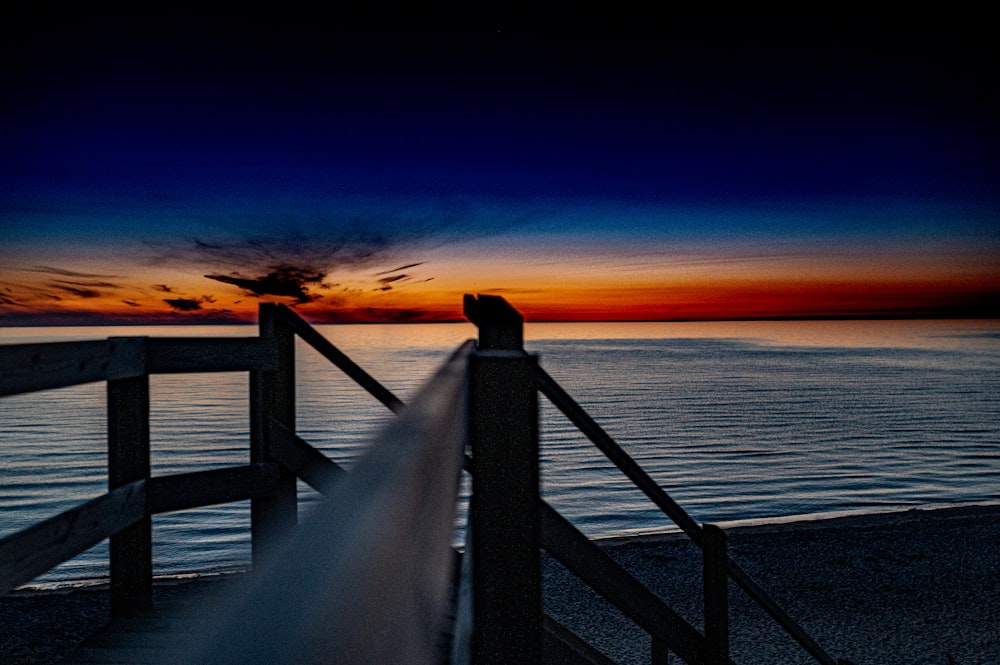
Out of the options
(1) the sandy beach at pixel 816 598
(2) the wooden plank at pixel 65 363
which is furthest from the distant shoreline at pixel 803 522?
(2) the wooden plank at pixel 65 363

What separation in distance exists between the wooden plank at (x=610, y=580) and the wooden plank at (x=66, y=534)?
1.88 m

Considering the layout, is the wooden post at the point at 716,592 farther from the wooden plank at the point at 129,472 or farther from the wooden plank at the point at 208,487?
the wooden plank at the point at 129,472

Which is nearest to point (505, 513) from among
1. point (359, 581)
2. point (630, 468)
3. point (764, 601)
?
point (359, 581)

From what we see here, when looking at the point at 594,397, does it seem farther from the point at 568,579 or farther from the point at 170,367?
the point at 170,367

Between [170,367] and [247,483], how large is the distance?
896mm

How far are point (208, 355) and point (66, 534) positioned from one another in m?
1.42

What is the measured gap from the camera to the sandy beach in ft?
28.9

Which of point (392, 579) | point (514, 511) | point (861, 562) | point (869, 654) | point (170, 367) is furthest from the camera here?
point (861, 562)

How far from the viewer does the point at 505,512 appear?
6.16 ft

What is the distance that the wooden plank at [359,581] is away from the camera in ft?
1.67

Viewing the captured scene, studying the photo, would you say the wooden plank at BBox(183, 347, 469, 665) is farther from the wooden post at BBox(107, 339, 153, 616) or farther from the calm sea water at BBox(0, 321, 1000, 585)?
the wooden post at BBox(107, 339, 153, 616)

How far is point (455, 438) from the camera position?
63.5 inches

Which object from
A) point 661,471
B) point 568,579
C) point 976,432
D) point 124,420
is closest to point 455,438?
point 124,420

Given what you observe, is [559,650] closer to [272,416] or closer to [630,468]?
[630,468]
